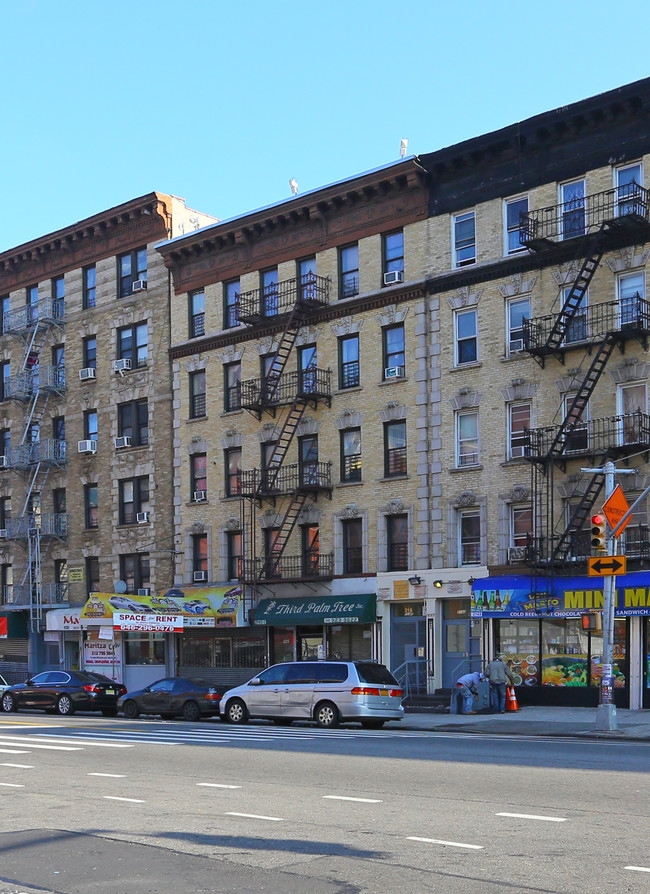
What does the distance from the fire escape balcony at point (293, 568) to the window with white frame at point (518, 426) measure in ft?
25.3

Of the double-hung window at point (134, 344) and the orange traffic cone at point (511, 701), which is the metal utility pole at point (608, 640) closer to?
the orange traffic cone at point (511, 701)

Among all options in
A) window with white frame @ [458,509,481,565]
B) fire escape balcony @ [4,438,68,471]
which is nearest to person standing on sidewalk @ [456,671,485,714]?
window with white frame @ [458,509,481,565]

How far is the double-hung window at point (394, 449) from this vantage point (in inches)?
1457

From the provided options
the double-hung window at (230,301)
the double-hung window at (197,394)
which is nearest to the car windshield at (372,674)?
the double-hung window at (197,394)

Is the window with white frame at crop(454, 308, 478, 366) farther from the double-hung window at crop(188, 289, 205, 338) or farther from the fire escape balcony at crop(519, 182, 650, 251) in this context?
the double-hung window at crop(188, 289, 205, 338)

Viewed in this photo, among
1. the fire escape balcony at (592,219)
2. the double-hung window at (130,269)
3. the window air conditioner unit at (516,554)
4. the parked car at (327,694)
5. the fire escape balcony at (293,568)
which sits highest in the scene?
the double-hung window at (130,269)

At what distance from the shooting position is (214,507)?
42.3m

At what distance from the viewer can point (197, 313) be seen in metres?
44.0

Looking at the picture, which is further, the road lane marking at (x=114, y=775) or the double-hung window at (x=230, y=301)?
the double-hung window at (x=230, y=301)

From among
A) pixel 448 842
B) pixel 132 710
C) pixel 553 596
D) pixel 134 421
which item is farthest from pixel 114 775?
pixel 134 421

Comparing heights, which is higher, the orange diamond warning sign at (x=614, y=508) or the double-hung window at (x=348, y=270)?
the double-hung window at (x=348, y=270)

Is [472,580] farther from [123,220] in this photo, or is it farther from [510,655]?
[123,220]

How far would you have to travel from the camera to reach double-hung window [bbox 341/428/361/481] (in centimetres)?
3822

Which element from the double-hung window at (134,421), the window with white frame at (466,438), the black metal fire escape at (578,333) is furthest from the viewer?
the double-hung window at (134,421)
